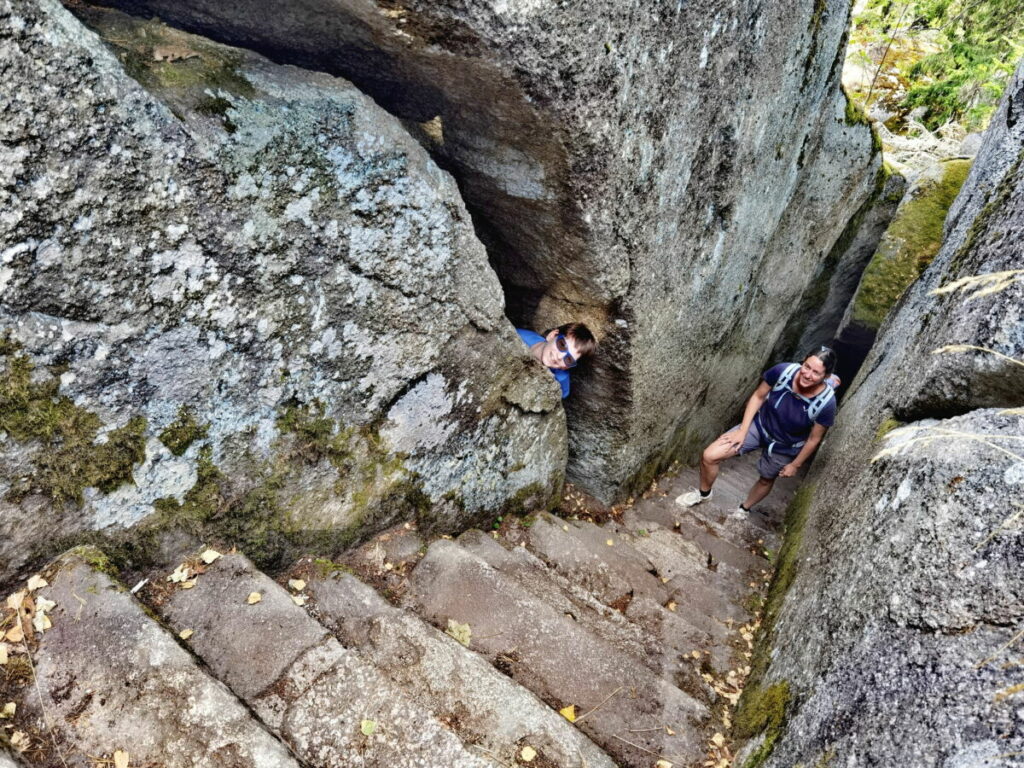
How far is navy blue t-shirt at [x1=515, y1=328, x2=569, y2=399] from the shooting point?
14.9 ft

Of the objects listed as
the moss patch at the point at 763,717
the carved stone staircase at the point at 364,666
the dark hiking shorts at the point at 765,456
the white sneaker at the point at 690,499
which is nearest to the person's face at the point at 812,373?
the dark hiking shorts at the point at 765,456

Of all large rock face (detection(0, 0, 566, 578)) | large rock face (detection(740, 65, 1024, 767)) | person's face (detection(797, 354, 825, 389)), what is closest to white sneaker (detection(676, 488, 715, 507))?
person's face (detection(797, 354, 825, 389))

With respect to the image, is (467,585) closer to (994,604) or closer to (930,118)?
(994,604)

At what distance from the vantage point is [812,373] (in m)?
5.08

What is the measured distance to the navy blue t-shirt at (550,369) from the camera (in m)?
4.55

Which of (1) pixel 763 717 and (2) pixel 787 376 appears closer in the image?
(1) pixel 763 717

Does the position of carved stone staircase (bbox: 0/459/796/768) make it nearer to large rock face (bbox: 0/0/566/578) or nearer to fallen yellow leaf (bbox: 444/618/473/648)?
fallen yellow leaf (bbox: 444/618/473/648)

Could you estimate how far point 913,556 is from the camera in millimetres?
2160

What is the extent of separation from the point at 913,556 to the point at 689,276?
2856mm

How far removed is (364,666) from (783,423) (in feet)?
14.2

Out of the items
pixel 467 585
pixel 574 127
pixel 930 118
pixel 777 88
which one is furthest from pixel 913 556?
pixel 930 118

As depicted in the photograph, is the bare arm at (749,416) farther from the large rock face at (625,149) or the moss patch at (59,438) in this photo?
the moss patch at (59,438)

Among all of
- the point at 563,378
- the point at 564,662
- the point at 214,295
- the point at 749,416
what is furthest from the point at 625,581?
the point at 214,295

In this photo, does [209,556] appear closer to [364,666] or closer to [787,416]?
[364,666]
